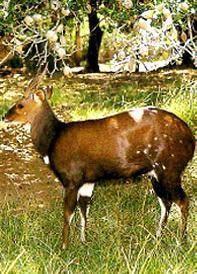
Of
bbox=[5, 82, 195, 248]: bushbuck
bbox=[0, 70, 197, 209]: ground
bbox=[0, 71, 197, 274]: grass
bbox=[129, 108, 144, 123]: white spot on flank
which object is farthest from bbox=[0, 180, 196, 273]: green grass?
bbox=[129, 108, 144, 123]: white spot on flank

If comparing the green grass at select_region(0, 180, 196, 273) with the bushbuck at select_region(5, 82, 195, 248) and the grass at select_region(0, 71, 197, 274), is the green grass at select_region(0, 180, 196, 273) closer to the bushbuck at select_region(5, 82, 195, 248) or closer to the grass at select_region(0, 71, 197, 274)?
the grass at select_region(0, 71, 197, 274)

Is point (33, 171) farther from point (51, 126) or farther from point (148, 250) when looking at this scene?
point (148, 250)

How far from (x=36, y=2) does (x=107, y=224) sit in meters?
1.71

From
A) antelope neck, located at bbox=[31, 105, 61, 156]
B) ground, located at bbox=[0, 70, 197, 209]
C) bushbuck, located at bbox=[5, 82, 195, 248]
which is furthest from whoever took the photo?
ground, located at bbox=[0, 70, 197, 209]

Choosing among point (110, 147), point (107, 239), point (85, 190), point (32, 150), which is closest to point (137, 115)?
point (110, 147)

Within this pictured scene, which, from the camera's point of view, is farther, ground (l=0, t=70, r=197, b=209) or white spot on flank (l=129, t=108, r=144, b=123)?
ground (l=0, t=70, r=197, b=209)

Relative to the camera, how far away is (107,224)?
5.50m

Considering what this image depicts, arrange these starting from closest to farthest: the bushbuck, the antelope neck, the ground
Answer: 1. the bushbuck
2. the antelope neck
3. the ground

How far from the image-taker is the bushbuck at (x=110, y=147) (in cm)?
508

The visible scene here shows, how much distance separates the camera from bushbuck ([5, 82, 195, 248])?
508 centimetres

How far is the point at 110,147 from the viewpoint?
5.09 meters

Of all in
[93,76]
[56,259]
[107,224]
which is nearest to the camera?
[56,259]

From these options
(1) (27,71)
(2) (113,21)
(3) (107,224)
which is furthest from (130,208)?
(1) (27,71)

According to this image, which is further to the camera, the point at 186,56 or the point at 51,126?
the point at 186,56
